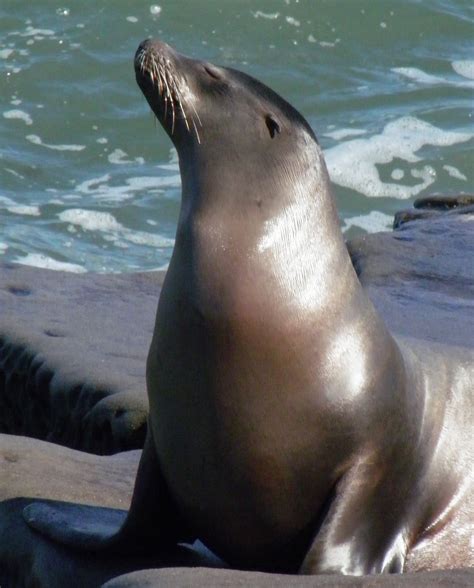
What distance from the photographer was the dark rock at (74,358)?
17.6 feet

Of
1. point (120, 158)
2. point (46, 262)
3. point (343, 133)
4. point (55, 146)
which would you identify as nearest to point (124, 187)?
point (120, 158)

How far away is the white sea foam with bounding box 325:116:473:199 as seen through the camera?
472 inches

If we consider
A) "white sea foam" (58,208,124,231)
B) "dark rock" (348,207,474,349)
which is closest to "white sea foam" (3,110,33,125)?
"white sea foam" (58,208,124,231)

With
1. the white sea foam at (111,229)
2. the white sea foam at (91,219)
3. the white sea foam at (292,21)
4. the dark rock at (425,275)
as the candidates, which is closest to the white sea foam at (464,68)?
the white sea foam at (292,21)

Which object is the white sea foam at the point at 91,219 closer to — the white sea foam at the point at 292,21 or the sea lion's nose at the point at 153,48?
the white sea foam at the point at 292,21

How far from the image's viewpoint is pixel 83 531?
4.04 m

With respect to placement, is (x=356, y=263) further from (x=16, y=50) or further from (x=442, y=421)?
(x=16, y=50)

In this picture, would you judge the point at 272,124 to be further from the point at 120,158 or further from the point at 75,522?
the point at 120,158

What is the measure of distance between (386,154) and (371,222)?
1291mm

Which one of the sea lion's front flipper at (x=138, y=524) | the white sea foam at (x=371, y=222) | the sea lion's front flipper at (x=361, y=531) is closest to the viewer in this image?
the sea lion's front flipper at (x=361, y=531)

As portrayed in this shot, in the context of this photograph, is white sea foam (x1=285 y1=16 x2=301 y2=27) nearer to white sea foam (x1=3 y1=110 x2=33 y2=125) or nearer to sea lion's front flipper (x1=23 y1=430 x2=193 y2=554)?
white sea foam (x1=3 y1=110 x2=33 y2=125)

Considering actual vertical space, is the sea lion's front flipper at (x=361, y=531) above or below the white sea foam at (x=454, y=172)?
above

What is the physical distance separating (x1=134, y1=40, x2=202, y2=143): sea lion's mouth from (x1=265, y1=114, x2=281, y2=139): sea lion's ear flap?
0.63ft

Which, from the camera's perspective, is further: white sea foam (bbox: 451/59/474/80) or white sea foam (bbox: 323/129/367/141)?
white sea foam (bbox: 451/59/474/80)
